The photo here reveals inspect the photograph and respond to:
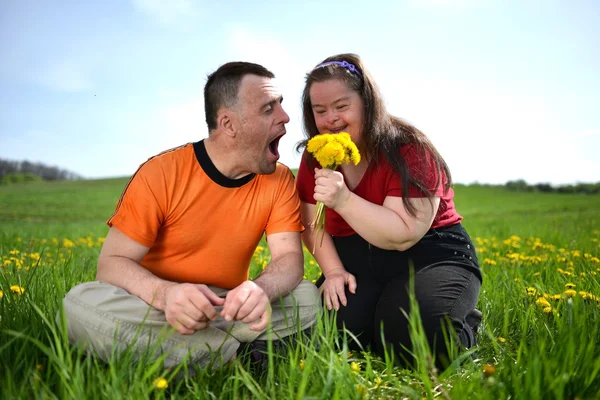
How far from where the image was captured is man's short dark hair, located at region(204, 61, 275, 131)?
3100 millimetres

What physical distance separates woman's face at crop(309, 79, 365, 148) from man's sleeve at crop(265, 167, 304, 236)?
463mm

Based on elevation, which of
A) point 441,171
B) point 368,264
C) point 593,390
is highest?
point 441,171

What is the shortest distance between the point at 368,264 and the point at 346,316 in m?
0.40

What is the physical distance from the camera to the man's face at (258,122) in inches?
121

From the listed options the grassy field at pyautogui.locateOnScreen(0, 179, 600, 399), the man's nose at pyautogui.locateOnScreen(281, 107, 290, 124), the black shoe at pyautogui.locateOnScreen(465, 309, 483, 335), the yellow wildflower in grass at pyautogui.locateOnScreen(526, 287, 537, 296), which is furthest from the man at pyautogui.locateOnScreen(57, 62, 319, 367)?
the yellow wildflower in grass at pyautogui.locateOnScreen(526, 287, 537, 296)

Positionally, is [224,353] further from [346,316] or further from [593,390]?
[593,390]

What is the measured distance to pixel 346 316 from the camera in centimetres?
327

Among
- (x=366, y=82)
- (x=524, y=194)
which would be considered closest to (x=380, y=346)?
(x=366, y=82)

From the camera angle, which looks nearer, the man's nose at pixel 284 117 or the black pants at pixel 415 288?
the black pants at pixel 415 288

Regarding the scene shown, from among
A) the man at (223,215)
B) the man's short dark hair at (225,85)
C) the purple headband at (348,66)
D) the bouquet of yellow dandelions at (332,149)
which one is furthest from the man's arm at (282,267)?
the purple headband at (348,66)

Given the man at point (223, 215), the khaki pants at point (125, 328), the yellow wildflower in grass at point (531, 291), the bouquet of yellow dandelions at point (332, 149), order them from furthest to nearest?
the yellow wildflower in grass at point (531, 291), the man at point (223, 215), the bouquet of yellow dandelions at point (332, 149), the khaki pants at point (125, 328)

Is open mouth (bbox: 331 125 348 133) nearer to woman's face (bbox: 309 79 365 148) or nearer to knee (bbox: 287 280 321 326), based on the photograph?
woman's face (bbox: 309 79 365 148)

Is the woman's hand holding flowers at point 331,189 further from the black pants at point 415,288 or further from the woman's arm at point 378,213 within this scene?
the black pants at point 415,288

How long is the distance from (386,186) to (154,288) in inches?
60.2
